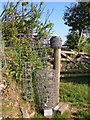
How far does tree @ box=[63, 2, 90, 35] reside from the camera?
1111cm

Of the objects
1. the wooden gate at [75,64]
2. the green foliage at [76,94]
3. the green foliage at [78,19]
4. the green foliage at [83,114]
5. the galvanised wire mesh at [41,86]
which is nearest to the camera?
the green foliage at [83,114]

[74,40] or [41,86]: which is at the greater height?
[74,40]

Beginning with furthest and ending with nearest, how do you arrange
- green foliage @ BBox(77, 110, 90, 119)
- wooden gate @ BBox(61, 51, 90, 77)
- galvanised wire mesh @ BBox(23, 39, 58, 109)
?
wooden gate @ BBox(61, 51, 90, 77), galvanised wire mesh @ BBox(23, 39, 58, 109), green foliage @ BBox(77, 110, 90, 119)

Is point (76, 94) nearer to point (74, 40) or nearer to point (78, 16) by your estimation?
point (74, 40)

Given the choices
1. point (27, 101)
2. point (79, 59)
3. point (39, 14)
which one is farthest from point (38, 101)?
point (79, 59)

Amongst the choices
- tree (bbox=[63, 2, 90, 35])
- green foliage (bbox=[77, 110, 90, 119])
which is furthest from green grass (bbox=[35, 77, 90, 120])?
tree (bbox=[63, 2, 90, 35])

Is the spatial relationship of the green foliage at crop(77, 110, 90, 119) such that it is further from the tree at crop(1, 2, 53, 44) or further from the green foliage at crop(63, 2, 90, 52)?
the green foliage at crop(63, 2, 90, 52)

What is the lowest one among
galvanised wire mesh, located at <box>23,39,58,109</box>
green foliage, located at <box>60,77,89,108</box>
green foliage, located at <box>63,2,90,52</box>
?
green foliage, located at <box>60,77,89,108</box>

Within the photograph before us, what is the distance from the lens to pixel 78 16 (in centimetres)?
1155

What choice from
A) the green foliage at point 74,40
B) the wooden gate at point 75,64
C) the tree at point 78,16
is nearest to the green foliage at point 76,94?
the wooden gate at point 75,64

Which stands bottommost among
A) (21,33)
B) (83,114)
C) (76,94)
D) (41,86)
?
(83,114)

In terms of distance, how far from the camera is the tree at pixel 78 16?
1111 centimetres

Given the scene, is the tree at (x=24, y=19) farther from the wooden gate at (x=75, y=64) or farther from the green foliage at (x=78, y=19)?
the green foliage at (x=78, y=19)

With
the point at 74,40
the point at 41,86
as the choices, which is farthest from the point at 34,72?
the point at 74,40
